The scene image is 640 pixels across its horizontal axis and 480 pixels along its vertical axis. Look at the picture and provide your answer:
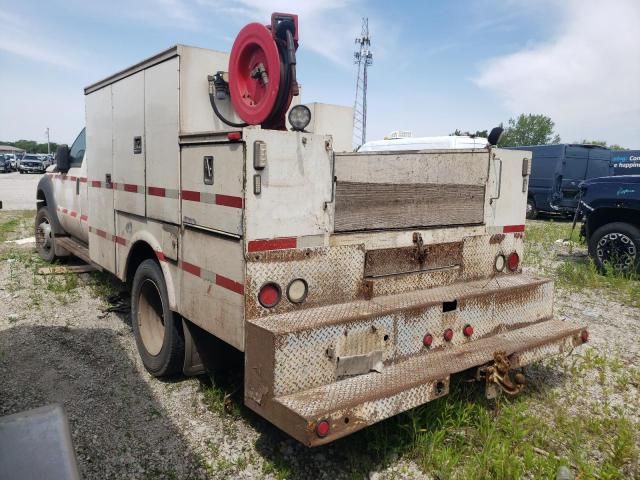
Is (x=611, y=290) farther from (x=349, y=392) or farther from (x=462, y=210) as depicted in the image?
(x=349, y=392)

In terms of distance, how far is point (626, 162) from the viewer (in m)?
17.3

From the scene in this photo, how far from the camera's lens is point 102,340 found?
509 cm

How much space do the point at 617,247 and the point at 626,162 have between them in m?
11.1

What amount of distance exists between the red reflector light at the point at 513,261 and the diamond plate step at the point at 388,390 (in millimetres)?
592

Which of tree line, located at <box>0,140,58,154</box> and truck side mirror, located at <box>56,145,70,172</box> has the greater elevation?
tree line, located at <box>0,140,58,154</box>

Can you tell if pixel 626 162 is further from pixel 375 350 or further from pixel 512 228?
pixel 375 350

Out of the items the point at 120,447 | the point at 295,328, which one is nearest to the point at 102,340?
the point at 120,447

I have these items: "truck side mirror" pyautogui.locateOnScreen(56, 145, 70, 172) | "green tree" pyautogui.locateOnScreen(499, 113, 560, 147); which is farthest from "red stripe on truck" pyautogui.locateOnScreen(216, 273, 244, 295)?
"green tree" pyautogui.locateOnScreen(499, 113, 560, 147)

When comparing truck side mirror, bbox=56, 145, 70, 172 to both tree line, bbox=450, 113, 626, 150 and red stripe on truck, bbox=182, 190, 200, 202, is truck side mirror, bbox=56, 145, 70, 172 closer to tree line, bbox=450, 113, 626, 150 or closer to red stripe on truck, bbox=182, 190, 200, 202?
red stripe on truck, bbox=182, 190, 200, 202

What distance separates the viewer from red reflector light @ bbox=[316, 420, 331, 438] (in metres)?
2.48

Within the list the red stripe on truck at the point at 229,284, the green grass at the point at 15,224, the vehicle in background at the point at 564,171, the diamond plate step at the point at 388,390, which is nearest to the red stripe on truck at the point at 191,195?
the red stripe on truck at the point at 229,284

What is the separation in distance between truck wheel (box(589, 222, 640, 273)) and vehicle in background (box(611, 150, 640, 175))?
33.5 ft

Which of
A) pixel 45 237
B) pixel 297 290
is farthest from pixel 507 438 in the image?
pixel 45 237

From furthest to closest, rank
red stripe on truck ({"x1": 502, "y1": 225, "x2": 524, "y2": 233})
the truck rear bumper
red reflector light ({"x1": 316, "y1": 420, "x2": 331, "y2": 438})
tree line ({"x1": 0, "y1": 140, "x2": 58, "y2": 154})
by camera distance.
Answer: tree line ({"x1": 0, "y1": 140, "x2": 58, "y2": 154}) → red stripe on truck ({"x1": 502, "y1": 225, "x2": 524, "y2": 233}) → the truck rear bumper → red reflector light ({"x1": 316, "y1": 420, "x2": 331, "y2": 438})
